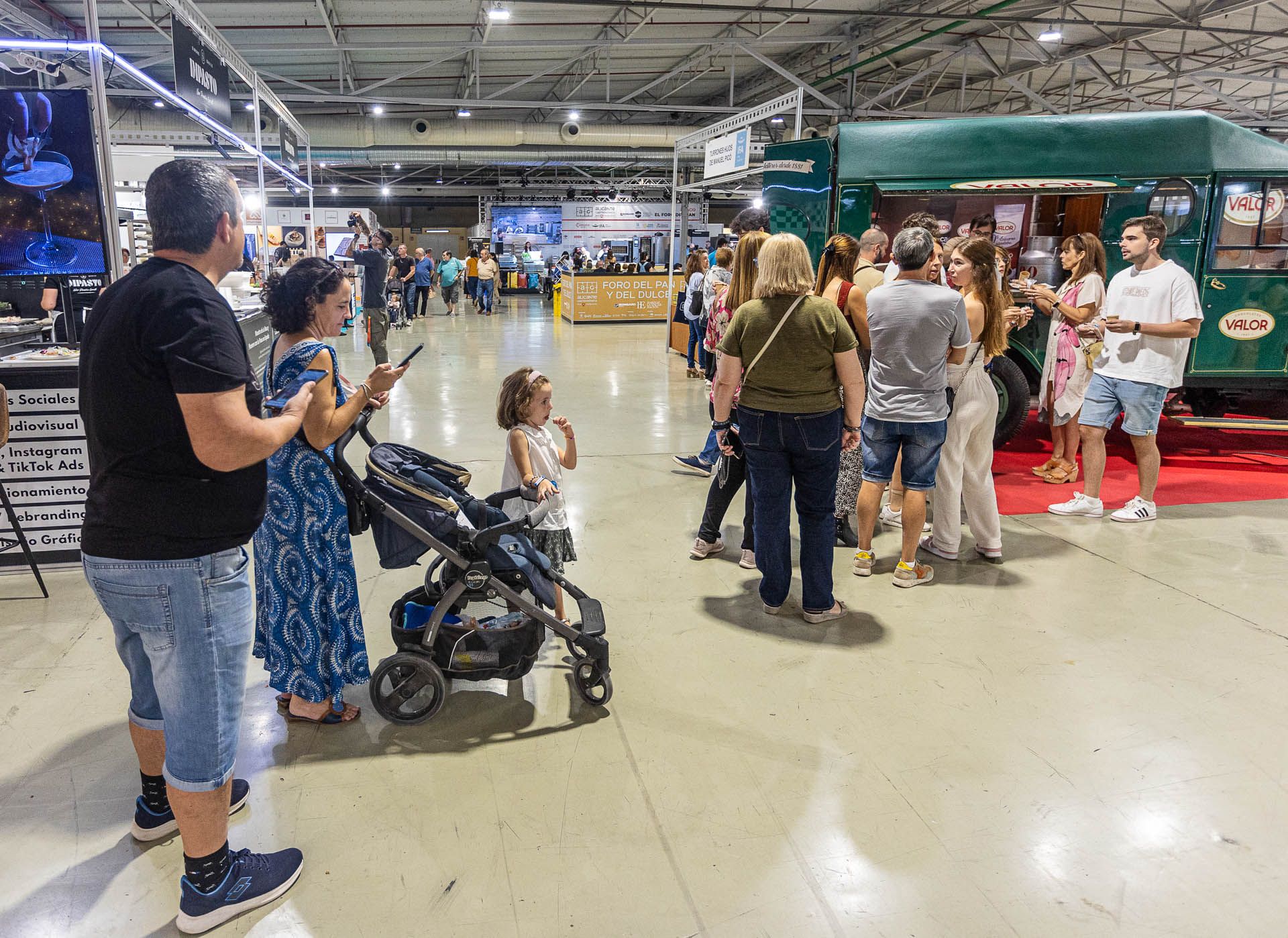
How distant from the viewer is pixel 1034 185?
19.9 ft

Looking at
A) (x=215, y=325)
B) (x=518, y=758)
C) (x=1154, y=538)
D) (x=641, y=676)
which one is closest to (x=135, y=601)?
(x=215, y=325)

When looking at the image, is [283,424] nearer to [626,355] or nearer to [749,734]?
[749,734]

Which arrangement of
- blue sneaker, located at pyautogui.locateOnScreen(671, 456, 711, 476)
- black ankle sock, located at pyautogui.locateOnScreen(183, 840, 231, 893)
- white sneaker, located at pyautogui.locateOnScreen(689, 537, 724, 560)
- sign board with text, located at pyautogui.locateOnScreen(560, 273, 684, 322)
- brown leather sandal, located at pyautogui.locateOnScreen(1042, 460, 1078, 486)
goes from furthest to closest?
sign board with text, located at pyautogui.locateOnScreen(560, 273, 684, 322) → brown leather sandal, located at pyautogui.locateOnScreen(1042, 460, 1078, 486) → blue sneaker, located at pyautogui.locateOnScreen(671, 456, 711, 476) → white sneaker, located at pyautogui.locateOnScreen(689, 537, 724, 560) → black ankle sock, located at pyautogui.locateOnScreen(183, 840, 231, 893)

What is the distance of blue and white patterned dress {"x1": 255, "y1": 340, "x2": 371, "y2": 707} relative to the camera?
246cm

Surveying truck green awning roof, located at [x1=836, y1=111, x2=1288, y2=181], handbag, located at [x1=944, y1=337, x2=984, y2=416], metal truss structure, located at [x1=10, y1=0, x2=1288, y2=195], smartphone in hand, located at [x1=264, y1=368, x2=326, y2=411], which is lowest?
handbag, located at [x1=944, y1=337, x2=984, y2=416]

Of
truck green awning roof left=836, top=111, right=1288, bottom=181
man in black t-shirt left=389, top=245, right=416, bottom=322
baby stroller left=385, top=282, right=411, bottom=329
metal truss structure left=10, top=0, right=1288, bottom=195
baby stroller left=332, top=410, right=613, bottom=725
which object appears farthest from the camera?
baby stroller left=385, top=282, right=411, bottom=329

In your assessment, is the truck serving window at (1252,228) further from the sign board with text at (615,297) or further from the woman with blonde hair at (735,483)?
the sign board with text at (615,297)

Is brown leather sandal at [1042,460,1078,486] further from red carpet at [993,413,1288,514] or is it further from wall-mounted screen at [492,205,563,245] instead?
wall-mounted screen at [492,205,563,245]

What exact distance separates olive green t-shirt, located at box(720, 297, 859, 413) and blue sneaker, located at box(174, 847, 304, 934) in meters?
2.28

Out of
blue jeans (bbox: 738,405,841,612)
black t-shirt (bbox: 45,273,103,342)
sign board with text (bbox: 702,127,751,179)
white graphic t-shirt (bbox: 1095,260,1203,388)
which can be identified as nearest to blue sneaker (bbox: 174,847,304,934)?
blue jeans (bbox: 738,405,841,612)

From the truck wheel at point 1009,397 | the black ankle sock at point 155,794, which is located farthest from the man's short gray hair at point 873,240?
the black ankle sock at point 155,794

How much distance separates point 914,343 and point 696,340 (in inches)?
256

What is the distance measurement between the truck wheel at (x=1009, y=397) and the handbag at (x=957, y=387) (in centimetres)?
216

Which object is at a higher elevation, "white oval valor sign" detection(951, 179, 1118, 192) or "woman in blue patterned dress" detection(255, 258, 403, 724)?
"white oval valor sign" detection(951, 179, 1118, 192)
